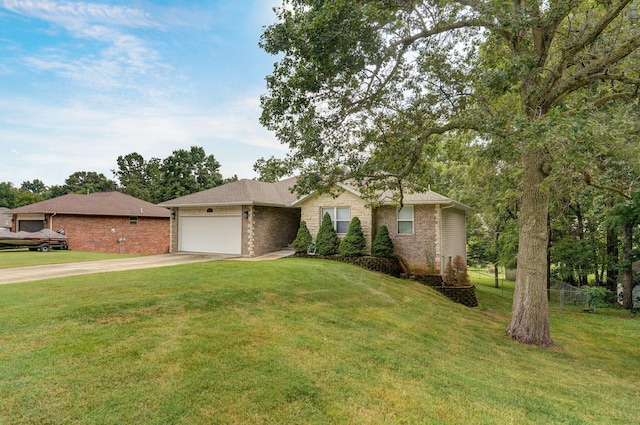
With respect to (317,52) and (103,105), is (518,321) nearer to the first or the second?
(317,52)

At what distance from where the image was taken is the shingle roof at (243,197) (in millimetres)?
16672

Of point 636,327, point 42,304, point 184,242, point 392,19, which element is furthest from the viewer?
point 184,242

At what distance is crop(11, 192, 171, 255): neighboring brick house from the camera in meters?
21.8

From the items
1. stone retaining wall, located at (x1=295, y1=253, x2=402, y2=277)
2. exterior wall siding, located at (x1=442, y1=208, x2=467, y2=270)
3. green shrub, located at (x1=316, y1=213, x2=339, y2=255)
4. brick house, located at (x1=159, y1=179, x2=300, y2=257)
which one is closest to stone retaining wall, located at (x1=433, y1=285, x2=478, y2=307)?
exterior wall siding, located at (x1=442, y1=208, x2=467, y2=270)

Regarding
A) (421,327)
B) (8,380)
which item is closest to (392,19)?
(421,327)

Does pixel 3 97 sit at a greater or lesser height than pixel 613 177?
greater

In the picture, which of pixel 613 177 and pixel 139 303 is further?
pixel 613 177

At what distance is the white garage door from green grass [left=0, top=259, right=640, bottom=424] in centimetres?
806

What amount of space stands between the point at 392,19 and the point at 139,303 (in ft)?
25.5

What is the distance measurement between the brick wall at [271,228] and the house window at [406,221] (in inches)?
249

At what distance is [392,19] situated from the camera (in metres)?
7.28

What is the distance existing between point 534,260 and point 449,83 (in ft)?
16.3

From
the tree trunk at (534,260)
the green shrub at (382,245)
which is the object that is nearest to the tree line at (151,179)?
the green shrub at (382,245)

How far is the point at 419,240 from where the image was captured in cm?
1553
